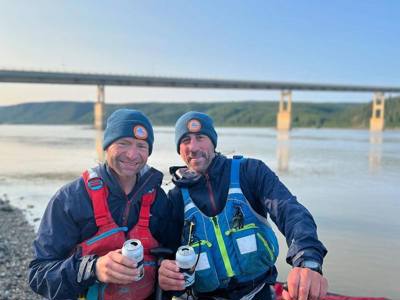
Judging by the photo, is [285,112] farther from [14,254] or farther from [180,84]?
[14,254]

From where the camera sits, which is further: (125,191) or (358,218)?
(358,218)

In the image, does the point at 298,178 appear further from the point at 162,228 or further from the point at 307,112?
the point at 307,112

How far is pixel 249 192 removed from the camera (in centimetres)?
277

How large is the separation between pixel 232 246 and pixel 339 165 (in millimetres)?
21649

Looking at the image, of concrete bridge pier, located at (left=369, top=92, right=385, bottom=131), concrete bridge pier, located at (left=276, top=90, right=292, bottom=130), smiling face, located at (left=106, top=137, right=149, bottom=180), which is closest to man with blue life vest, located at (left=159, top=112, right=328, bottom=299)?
smiling face, located at (left=106, top=137, right=149, bottom=180)

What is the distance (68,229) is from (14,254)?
15.9 feet

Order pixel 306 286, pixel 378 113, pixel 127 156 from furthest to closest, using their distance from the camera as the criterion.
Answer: pixel 378 113 → pixel 127 156 → pixel 306 286

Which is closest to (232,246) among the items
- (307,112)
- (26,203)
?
(26,203)

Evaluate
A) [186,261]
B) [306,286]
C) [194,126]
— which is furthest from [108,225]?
[306,286]

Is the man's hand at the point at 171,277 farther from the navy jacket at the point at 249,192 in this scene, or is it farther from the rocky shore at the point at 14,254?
the rocky shore at the point at 14,254

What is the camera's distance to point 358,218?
31.4 feet

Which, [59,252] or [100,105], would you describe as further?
[100,105]

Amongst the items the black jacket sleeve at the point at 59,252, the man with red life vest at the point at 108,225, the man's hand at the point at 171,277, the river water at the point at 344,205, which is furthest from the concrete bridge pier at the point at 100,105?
the man's hand at the point at 171,277

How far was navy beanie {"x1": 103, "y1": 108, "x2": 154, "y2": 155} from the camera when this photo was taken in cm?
263
